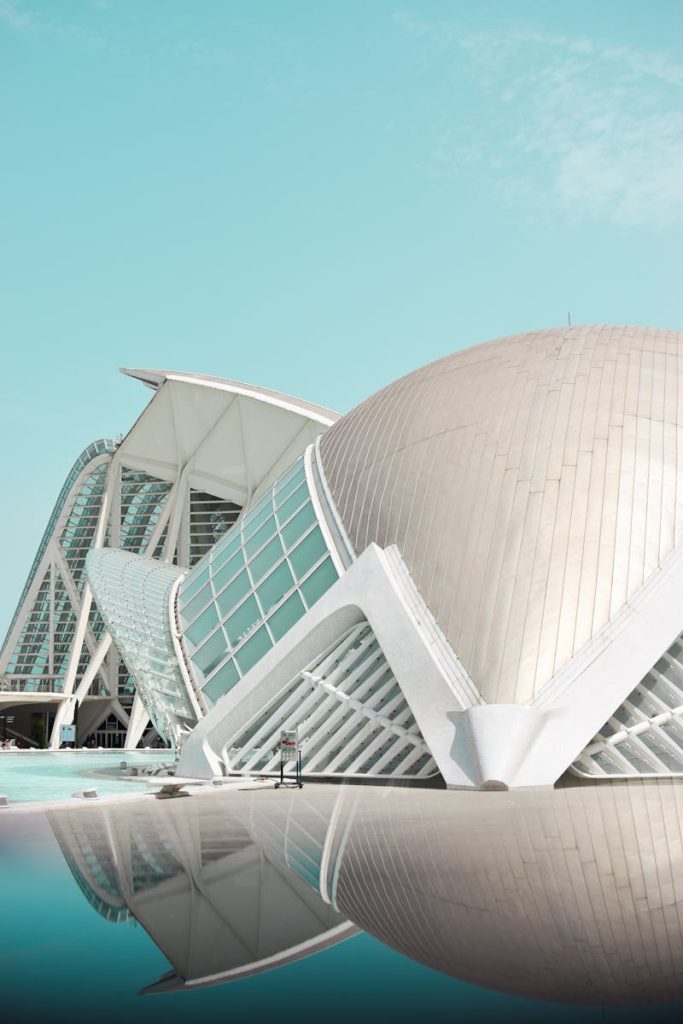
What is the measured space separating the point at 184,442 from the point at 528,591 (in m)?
41.8

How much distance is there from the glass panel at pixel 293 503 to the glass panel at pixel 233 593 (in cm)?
181

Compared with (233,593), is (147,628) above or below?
below

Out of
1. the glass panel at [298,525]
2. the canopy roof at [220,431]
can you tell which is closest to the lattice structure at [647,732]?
the glass panel at [298,525]

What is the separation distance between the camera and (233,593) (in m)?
25.9

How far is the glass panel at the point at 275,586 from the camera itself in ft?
77.7

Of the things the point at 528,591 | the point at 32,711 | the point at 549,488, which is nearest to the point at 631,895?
the point at 528,591

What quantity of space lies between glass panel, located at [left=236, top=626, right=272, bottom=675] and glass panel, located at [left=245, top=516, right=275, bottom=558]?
3.50 m

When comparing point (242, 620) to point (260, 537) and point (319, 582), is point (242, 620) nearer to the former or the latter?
point (319, 582)

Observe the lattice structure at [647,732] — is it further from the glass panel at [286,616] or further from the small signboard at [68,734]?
the small signboard at [68,734]

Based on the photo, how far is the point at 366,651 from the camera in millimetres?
20875

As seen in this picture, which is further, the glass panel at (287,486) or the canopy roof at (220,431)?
the canopy roof at (220,431)

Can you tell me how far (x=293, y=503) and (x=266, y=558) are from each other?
184 centimetres

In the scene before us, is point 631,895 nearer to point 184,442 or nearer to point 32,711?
point 184,442

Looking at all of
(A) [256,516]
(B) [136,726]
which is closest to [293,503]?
(A) [256,516]
